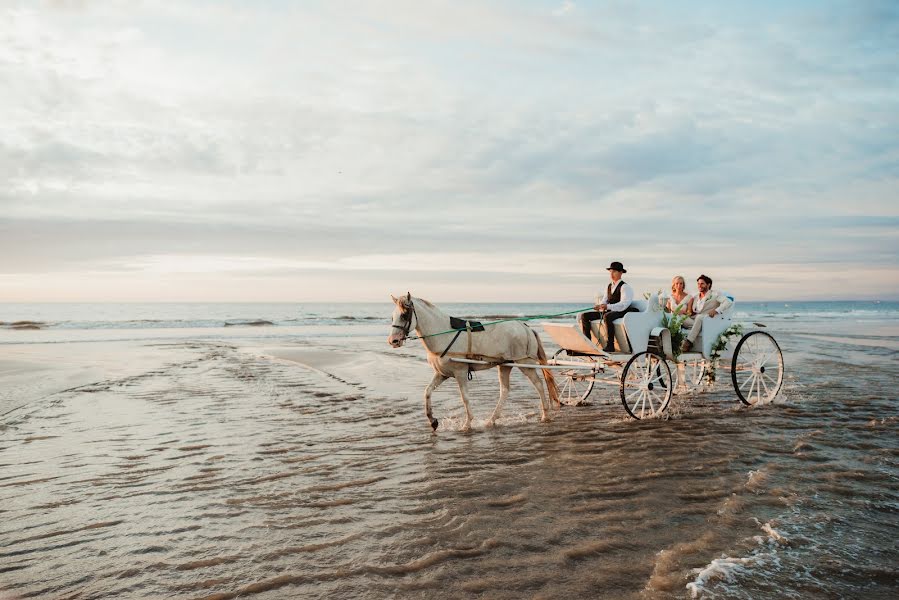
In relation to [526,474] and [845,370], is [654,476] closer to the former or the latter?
[526,474]

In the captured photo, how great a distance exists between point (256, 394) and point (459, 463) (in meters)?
6.96

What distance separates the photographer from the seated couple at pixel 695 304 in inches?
395

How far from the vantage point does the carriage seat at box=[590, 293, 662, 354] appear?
9125mm

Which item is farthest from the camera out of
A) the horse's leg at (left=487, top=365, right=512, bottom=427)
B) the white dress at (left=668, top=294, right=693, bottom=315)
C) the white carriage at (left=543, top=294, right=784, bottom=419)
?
the white dress at (left=668, top=294, right=693, bottom=315)

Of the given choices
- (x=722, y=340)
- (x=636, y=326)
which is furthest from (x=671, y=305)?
(x=636, y=326)

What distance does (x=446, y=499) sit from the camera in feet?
18.4

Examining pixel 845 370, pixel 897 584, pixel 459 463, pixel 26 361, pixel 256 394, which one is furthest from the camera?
pixel 26 361

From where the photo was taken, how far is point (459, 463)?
684 cm

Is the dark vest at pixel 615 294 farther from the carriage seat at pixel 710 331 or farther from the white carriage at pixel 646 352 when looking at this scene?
the carriage seat at pixel 710 331

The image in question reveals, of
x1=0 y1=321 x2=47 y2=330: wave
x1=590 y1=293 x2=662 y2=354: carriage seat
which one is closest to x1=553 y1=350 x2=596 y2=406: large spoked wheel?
x1=590 y1=293 x2=662 y2=354: carriage seat

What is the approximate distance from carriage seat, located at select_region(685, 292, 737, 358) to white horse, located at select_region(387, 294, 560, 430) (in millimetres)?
2856

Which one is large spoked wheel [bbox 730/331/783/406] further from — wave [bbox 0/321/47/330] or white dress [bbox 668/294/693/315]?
wave [bbox 0/321/47/330]

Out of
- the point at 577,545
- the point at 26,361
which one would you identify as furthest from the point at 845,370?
the point at 26,361

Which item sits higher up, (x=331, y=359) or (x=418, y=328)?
(x=418, y=328)
